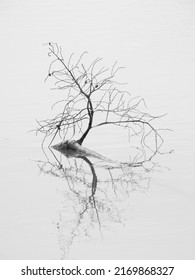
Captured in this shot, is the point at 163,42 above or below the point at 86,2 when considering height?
below

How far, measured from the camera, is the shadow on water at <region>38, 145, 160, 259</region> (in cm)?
516

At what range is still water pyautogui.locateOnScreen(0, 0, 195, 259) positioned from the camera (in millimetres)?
4918

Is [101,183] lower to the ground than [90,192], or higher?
higher

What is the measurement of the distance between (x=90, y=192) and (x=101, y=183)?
0.25 m

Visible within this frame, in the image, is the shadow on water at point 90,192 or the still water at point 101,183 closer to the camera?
the still water at point 101,183

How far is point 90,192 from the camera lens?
5977 mm

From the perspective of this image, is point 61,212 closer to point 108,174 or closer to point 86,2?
point 108,174

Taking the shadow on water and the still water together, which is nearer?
the still water

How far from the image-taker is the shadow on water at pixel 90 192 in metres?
5.16

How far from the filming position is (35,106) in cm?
953
